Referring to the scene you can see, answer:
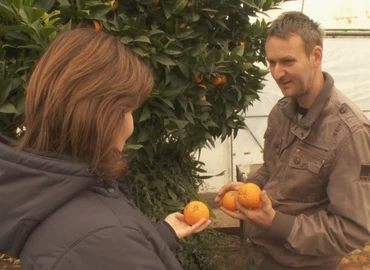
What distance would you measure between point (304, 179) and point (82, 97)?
47.3 inches

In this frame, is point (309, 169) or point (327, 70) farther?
point (327, 70)

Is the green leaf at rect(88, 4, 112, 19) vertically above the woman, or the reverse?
the green leaf at rect(88, 4, 112, 19)

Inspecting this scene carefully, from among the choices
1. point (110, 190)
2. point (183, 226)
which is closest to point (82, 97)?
point (110, 190)

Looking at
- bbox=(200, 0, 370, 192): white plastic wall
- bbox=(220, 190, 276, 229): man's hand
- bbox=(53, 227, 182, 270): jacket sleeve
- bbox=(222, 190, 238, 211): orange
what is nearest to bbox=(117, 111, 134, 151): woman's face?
bbox=(53, 227, 182, 270): jacket sleeve

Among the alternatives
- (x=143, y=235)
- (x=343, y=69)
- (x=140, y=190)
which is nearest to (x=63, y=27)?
(x=143, y=235)

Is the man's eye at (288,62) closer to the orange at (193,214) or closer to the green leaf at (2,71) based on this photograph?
the orange at (193,214)

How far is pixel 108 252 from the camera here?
1.16m

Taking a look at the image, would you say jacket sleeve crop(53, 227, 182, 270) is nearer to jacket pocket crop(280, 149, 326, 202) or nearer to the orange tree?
the orange tree

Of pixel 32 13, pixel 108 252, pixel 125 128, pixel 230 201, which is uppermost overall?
pixel 32 13

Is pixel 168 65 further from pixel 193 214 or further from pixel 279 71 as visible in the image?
pixel 193 214

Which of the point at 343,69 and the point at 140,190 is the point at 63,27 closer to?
the point at 140,190

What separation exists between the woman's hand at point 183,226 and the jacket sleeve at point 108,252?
71 centimetres

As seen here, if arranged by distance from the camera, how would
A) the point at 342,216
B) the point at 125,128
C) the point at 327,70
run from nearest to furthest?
the point at 125,128 → the point at 342,216 → the point at 327,70

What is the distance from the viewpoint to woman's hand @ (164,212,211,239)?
1921 mm
